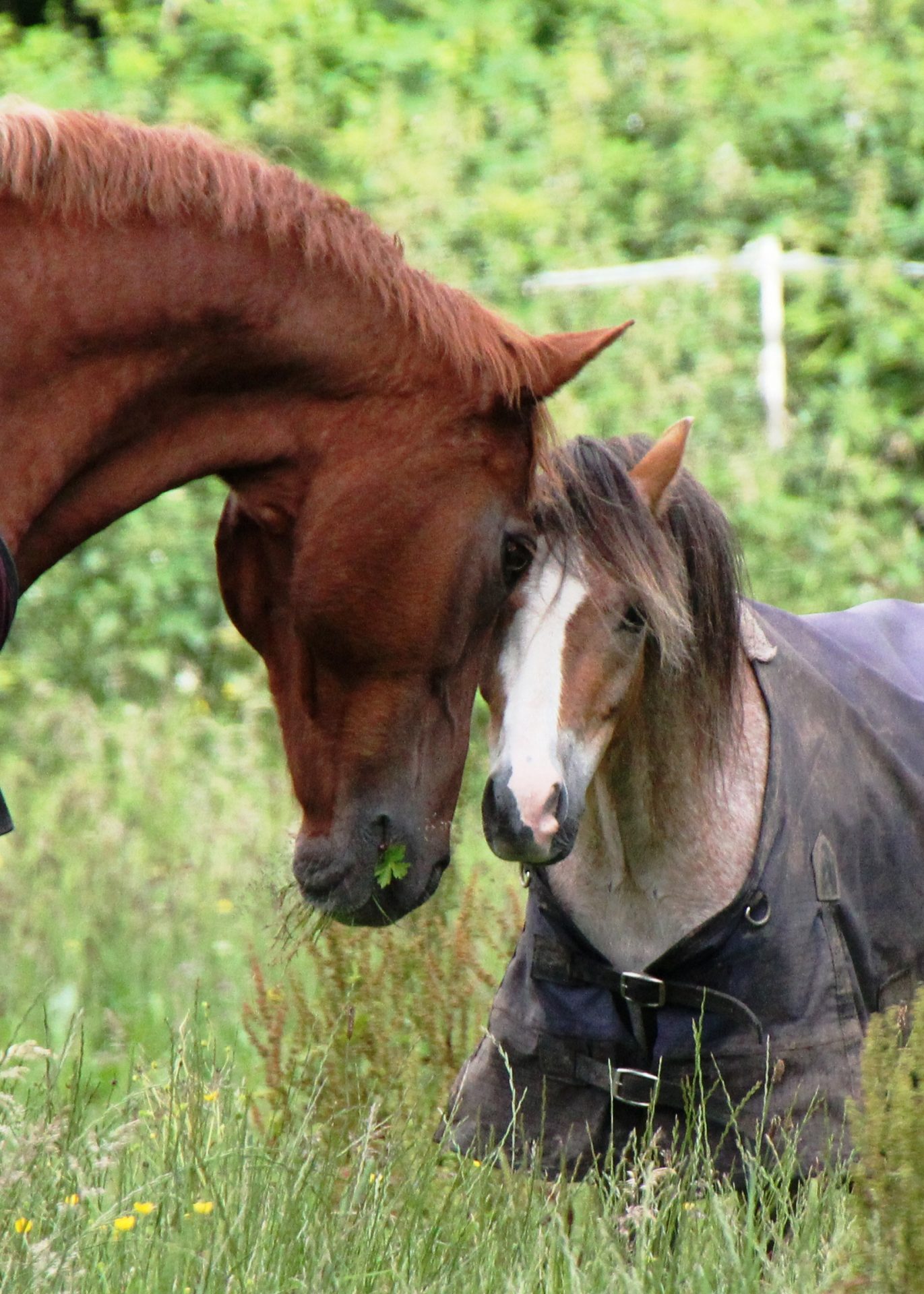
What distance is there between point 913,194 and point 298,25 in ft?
11.6

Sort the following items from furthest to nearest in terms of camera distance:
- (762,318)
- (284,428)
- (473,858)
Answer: (762,318) → (473,858) → (284,428)

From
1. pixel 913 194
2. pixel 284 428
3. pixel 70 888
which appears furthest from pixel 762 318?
pixel 284 428

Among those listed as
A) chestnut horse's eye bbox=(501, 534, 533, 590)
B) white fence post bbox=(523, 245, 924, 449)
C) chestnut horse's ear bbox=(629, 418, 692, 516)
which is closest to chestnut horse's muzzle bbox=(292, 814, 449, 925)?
chestnut horse's eye bbox=(501, 534, 533, 590)

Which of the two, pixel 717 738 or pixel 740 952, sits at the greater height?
pixel 717 738

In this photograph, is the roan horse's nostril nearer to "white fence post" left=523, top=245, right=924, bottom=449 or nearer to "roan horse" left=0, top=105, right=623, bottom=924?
"roan horse" left=0, top=105, right=623, bottom=924

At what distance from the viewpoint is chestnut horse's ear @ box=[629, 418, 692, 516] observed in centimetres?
307

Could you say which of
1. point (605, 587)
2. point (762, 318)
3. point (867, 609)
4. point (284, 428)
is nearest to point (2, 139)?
point (284, 428)

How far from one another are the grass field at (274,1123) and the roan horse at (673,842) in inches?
6.3

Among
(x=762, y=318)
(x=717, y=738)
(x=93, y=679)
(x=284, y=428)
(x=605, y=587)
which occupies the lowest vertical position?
(x=93, y=679)

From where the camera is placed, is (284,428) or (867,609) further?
(867,609)

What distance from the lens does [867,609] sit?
3830 millimetres

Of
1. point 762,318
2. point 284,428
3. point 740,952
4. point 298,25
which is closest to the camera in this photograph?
point 284,428

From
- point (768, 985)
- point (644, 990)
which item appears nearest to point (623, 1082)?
point (644, 990)

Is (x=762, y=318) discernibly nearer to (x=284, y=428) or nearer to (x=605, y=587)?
(x=605, y=587)
